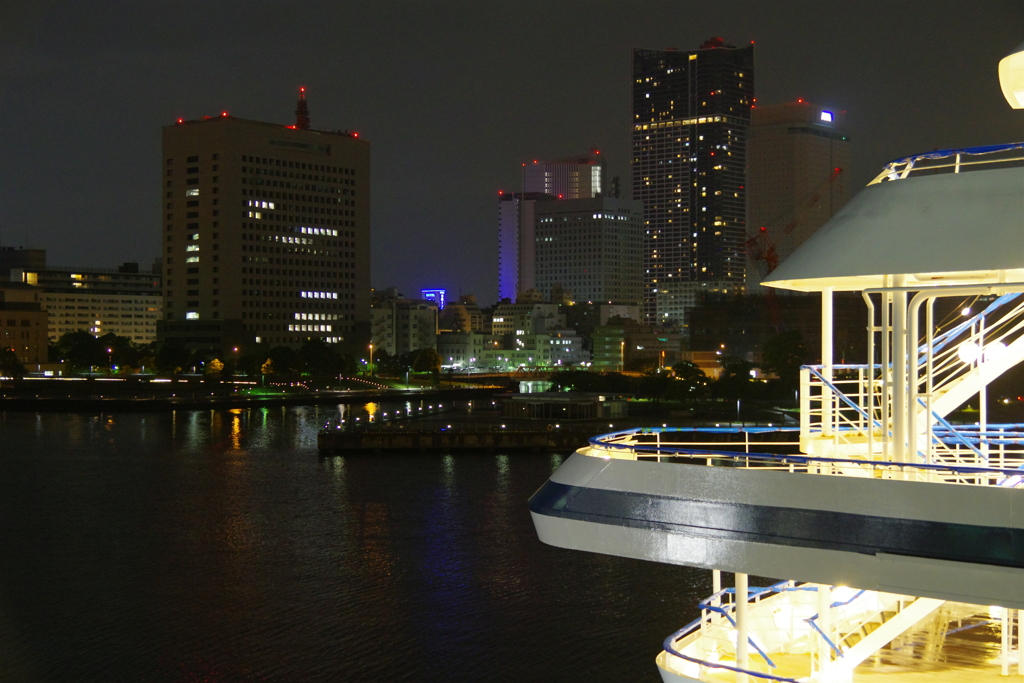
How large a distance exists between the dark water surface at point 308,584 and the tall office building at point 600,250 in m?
160

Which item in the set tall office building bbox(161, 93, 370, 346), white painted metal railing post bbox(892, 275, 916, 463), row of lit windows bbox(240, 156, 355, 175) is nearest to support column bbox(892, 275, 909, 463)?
white painted metal railing post bbox(892, 275, 916, 463)

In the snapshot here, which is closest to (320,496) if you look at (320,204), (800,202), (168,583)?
(168,583)

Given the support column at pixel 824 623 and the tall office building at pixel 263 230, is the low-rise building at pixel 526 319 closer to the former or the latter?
the tall office building at pixel 263 230

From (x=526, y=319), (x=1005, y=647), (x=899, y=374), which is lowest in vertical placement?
(x=1005, y=647)

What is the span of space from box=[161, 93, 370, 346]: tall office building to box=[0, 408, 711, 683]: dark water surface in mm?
75722

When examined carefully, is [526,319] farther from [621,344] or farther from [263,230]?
[263,230]

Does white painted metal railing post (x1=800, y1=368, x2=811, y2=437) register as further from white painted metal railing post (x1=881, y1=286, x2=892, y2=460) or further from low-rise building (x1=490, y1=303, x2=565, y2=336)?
low-rise building (x1=490, y1=303, x2=565, y2=336)

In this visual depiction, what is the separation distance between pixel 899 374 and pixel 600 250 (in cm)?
18630

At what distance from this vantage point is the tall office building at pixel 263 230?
106438mm

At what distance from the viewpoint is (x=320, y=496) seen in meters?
28.8

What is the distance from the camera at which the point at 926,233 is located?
5.76m

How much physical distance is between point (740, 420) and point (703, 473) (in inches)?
1879

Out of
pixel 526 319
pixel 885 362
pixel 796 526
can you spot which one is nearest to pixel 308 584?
pixel 885 362

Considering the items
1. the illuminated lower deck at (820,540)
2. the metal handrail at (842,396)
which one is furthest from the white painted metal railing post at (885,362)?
the illuminated lower deck at (820,540)
